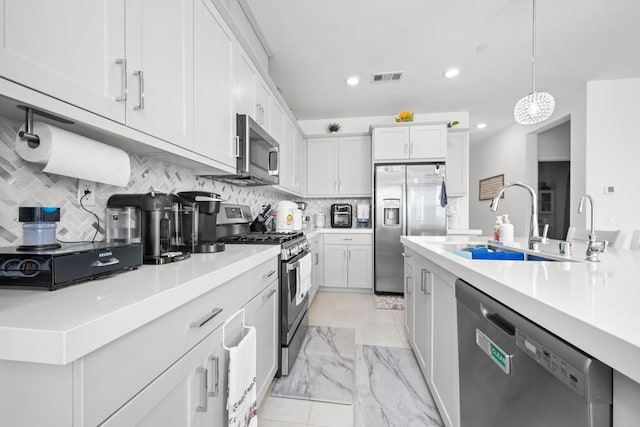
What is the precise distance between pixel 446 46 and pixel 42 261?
3184 mm

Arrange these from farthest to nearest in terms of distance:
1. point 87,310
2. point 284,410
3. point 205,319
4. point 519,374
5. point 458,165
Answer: point 458,165
point 284,410
point 205,319
point 519,374
point 87,310

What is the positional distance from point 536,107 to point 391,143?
1.72 metres

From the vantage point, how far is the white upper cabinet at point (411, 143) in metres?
3.59

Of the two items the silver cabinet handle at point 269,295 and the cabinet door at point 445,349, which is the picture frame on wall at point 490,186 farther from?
the silver cabinet handle at point 269,295

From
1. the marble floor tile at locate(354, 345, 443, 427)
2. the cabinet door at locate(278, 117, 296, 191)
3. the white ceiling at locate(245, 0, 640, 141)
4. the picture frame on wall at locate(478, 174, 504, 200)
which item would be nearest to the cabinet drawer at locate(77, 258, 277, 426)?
the marble floor tile at locate(354, 345, 443, 427)

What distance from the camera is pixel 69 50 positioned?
76 cm

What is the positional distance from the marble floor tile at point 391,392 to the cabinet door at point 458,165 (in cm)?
272

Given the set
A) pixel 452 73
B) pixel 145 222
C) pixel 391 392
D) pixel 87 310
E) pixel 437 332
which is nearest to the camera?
pixel 87 310

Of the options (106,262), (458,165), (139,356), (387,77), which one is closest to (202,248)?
(106,262)

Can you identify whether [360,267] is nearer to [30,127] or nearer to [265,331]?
[265,331]

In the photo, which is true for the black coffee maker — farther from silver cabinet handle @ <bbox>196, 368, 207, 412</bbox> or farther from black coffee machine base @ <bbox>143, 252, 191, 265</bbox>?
silver cabinet handle @ <bbox>196, 368, 207, 412</bbox>

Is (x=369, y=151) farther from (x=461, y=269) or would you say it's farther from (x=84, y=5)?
(x=84, y=5)

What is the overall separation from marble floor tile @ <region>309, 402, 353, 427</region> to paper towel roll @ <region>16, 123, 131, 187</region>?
1.51m

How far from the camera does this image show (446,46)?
252cm
